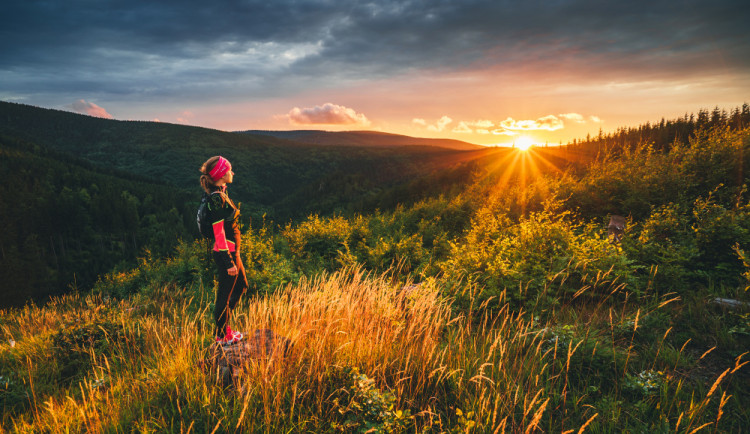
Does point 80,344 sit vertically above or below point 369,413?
below

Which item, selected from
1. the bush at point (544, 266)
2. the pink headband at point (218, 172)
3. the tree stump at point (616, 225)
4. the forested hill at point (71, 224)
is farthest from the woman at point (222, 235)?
the forested hill at point (71, 224)

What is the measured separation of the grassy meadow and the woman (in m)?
0.22

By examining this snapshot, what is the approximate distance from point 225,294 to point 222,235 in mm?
807

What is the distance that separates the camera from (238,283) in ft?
14.1

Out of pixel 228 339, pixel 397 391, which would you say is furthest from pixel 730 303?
pixel 228 339

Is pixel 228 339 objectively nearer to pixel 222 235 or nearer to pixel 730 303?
pixel 222 235

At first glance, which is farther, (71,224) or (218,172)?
(71,224)

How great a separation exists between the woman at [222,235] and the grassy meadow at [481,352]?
0.72 feet

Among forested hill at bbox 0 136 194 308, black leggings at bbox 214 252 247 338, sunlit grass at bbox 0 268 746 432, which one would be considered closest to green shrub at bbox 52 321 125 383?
sunlit grass at bbox 0 268 746 432

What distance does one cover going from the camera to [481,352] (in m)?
3.31

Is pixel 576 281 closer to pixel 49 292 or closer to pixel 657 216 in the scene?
pixel 657 216

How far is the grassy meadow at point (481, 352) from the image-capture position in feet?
8.21

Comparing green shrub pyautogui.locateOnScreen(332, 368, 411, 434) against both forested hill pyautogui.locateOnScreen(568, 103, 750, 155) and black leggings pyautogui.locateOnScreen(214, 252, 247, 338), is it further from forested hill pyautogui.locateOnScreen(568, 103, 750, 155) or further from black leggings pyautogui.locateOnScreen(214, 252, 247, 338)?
forested hill pyautogui.locateOnScreen(568, 103, 750, 155)

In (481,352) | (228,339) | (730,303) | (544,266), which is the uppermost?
(544,266)
